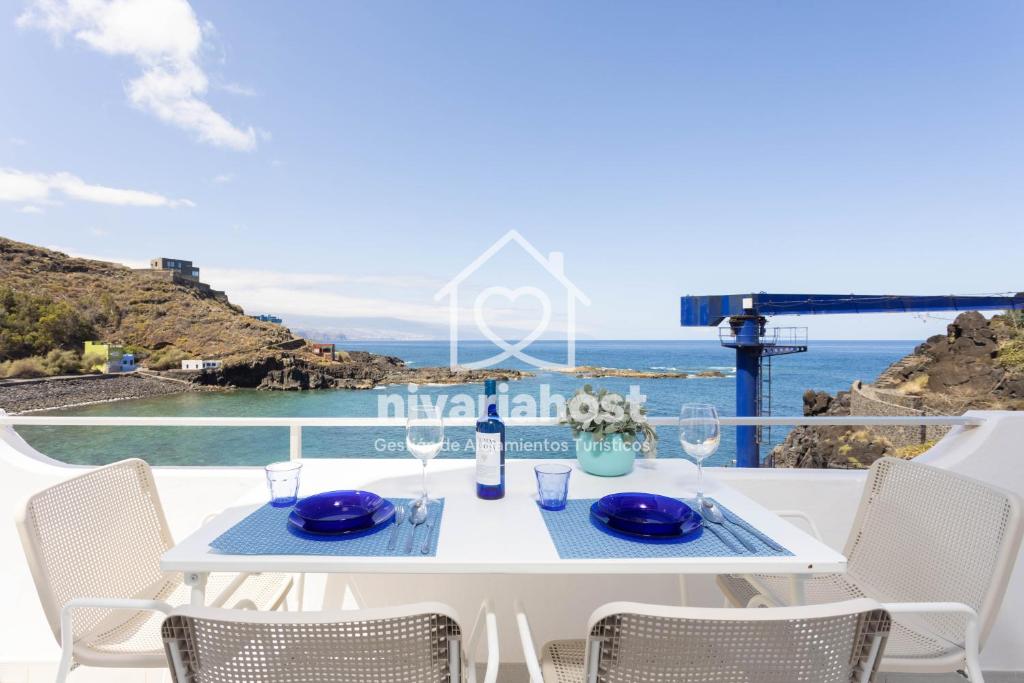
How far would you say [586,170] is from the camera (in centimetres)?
1794

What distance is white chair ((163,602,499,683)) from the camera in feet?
1.85

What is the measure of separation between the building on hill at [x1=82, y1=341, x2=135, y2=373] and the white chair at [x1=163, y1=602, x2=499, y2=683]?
24072 millimetres

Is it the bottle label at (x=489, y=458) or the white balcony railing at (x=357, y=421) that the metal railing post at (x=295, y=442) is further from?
the bottle label at (x=489, y=458)

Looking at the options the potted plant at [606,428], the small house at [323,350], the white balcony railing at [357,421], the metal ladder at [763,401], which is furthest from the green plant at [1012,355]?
the small house at [323,350]

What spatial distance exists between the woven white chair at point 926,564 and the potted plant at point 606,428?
1.23 ft

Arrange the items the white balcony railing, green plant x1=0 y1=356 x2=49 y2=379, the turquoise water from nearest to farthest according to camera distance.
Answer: the white balcony railing < the turquoise water < green plant x1=0 y1=356 x2=49 y2=379

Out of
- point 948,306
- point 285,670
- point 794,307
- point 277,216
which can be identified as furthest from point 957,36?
point 277,216

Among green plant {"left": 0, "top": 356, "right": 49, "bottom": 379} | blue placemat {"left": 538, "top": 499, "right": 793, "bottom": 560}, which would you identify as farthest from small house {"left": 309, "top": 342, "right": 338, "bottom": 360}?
blue placemat {"left": 538, "top": 499, "right": 793, "bottom": 560}

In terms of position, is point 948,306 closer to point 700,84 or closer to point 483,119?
point 700,84

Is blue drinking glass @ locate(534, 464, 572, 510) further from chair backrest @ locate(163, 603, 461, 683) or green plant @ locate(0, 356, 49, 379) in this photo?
green plant @ locate(0, 356, 49, 379)

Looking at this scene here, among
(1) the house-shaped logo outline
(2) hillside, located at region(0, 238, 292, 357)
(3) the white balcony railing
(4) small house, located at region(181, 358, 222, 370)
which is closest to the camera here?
(3) the white balcony railing

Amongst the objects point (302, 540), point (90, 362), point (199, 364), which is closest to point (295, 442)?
point (302, 540)

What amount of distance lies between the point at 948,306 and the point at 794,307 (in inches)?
101

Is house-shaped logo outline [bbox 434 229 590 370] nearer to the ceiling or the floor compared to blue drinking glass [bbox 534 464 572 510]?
nearer to the ceiling
